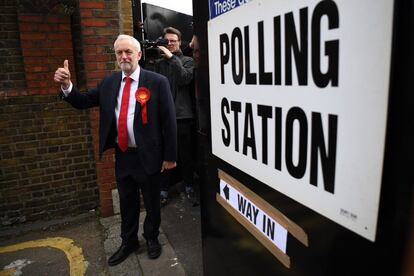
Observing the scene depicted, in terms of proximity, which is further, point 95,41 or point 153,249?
point 95,41

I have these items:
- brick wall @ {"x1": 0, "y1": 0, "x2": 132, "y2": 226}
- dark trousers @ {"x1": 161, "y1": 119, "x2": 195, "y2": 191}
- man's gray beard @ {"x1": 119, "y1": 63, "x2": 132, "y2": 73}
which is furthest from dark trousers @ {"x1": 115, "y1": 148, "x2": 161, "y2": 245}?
dark trousers @ {"x1": 161, "y1": 119, "x2": 195, "y2": 191}

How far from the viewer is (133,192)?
2.95 metres

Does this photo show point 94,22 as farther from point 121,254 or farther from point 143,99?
point 121,254

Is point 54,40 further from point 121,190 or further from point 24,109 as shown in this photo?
point 121,190

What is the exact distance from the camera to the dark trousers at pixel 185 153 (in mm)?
3935

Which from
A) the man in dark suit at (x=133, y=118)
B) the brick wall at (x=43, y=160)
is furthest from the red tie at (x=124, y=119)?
the brick wall at (x=43, y=160)

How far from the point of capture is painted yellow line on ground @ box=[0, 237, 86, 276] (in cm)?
295

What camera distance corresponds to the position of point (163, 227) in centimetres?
354

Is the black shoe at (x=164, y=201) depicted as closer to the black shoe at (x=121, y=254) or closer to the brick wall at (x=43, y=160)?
the brick wall at (x=43, y=160)

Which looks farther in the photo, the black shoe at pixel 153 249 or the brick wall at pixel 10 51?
the brick wall at pixel 10 51

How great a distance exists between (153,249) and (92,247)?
706 millimetres

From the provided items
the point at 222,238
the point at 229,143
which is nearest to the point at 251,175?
the point at 229,143

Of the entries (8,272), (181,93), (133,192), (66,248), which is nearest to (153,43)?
(181,93)

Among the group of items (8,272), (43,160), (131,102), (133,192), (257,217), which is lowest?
(8,272)
